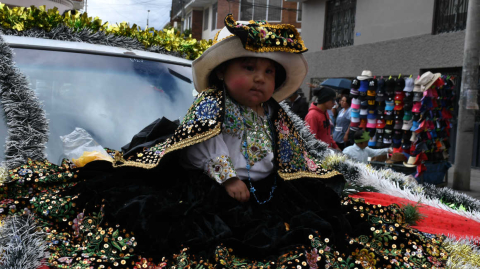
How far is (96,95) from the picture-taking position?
2.68 meters

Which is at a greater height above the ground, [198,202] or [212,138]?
[212,138]

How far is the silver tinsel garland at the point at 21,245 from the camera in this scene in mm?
Result: 1442

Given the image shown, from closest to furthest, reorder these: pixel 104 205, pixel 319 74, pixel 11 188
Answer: pixel 104 205
pixel 11 188
pixel 319 74

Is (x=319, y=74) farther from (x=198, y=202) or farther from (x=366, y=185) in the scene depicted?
(x=198, y=202)

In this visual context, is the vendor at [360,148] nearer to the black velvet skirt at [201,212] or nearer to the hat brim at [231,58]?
the hat brim at [231,58]

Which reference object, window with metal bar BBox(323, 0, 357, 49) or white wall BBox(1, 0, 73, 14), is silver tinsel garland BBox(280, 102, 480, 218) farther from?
window with metal bar BBox(323, 0, 357, 49)

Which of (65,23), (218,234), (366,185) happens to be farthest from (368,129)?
(218,234)

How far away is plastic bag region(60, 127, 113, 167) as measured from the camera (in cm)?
230

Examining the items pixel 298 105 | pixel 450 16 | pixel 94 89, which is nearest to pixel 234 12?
pixel 450 16

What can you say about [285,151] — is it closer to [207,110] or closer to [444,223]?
[207,110]

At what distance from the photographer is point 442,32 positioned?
1073 cm

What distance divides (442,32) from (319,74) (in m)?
5.16

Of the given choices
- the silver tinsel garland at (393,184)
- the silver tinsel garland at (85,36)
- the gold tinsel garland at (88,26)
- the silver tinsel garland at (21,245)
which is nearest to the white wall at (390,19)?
the silver tinsel garland at (393,184)

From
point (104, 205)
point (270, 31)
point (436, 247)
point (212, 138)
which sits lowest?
point (436, 247)
